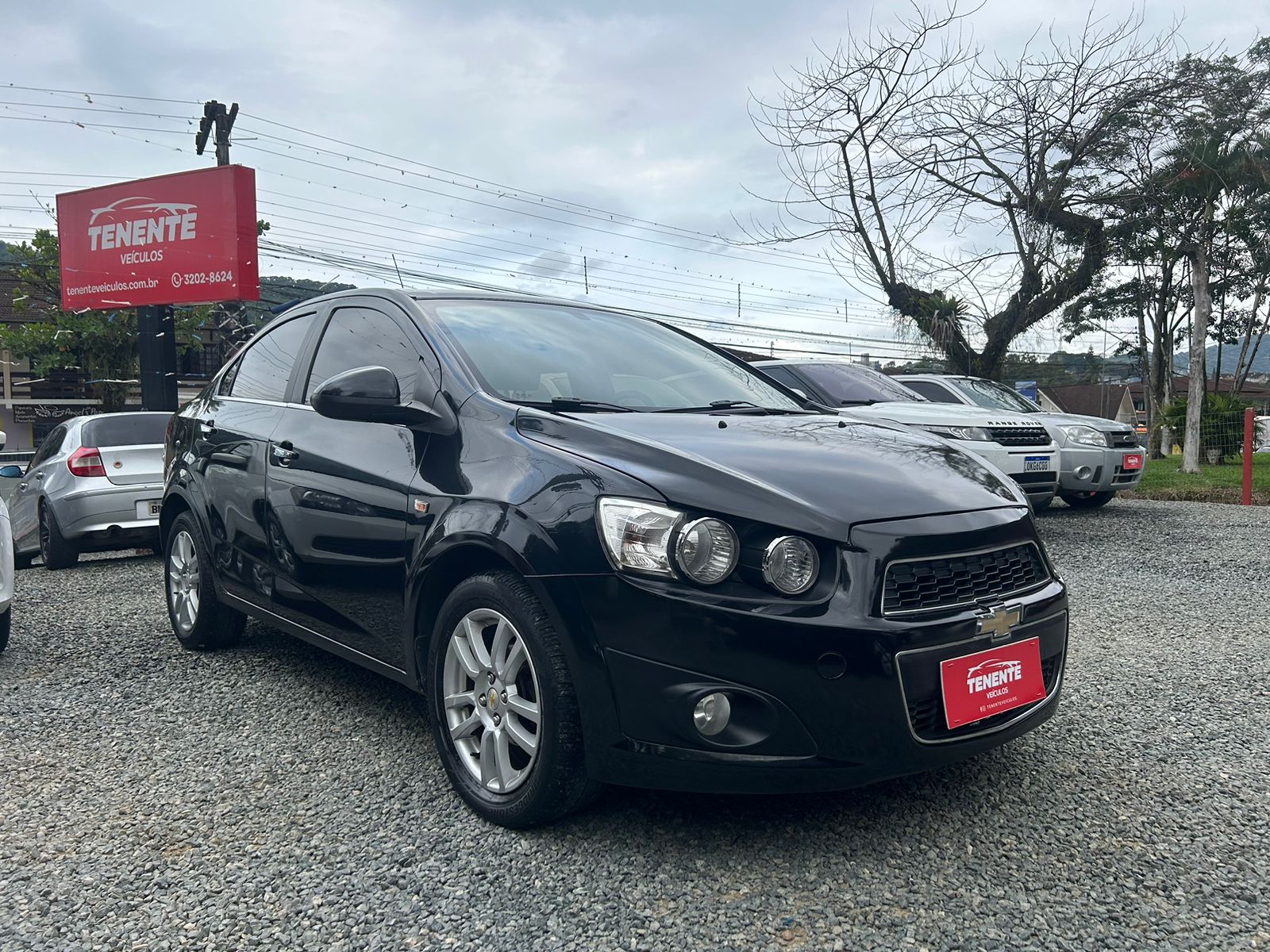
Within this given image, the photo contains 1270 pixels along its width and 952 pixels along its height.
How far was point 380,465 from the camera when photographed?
3.26 m

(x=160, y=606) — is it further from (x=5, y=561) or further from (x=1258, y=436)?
(x=1258, y=436)

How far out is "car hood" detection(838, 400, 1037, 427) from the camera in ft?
27.6

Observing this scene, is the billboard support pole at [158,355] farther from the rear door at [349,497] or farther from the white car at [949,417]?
the rear door at [349,497]

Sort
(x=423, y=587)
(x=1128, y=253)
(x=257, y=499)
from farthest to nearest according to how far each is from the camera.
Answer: (x=1128, y=253) < (x=257, y=499) < (x=423, y=587)

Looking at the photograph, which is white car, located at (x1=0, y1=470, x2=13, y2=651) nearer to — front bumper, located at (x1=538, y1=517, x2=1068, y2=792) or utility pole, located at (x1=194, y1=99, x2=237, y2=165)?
front bumper, located at (x1=538, y1=517, x2=1068, y2=792)

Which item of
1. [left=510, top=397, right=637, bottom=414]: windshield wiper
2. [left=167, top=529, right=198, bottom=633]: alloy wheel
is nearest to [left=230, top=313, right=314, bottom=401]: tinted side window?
[left=167, top=529, right=198, bottom=633]: alloy wheel

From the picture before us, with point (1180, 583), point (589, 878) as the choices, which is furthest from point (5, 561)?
point (1180, 583)

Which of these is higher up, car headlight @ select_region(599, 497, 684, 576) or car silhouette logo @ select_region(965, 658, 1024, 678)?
car headlight @ select_region(599, 497, 684, 576)

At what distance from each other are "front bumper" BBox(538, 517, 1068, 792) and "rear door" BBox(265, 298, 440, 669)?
3.09 feet

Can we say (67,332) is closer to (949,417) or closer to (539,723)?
(949,417)

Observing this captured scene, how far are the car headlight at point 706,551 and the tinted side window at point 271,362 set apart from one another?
236 cm

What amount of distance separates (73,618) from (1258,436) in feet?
55.7

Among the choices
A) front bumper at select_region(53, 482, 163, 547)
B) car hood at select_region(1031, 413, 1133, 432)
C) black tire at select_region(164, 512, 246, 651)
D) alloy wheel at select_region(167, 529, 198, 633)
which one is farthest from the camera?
car hood at select_region(1031, 413, 1133, 432)

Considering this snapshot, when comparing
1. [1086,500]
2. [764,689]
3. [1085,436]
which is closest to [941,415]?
[1085,436]
